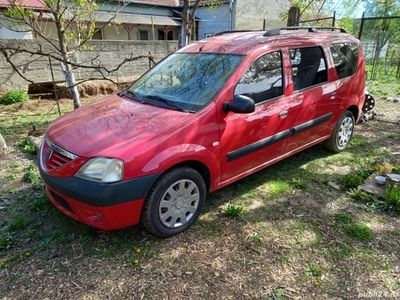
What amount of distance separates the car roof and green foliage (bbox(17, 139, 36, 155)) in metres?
2.79

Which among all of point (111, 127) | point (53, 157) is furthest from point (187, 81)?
point (53, 157)

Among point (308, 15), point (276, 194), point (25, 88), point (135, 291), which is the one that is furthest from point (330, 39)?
point (308, 15)

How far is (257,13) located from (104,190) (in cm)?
2344

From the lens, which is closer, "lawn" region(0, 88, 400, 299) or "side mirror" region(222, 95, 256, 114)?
"lawn" region(0, 88, 400, 299)

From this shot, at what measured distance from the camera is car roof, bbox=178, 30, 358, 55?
3523 mm

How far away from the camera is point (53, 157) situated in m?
2.88

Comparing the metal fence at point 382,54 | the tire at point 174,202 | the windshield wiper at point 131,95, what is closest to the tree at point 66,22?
the windshield wiper at point 131,95

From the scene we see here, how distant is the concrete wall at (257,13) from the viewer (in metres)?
21.9

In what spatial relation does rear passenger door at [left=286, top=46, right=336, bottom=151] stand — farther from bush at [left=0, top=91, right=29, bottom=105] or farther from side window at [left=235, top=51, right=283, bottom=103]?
bush at [left=0, top=91, right=29, bottom=105]

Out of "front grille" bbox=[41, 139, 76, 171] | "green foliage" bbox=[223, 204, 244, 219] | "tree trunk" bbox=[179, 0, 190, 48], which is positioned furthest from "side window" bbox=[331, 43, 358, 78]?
"front grille" bbox=[41, 139, 76, 171]

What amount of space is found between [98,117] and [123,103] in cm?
39

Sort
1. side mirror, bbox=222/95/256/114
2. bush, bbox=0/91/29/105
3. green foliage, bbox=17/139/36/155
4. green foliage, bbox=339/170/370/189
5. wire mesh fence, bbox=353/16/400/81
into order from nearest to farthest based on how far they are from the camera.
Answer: side mirror, bbox=222/95/256/114, green foliage, bbox=339/170/370/189, green foliage, bbox=17/139/36/155, bush, bbox=0/91/29/105, wire mesh fence, bbox=353/16/400/81

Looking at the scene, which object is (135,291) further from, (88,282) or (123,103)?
(123,103)

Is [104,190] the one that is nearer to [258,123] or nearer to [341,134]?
[258,123]
